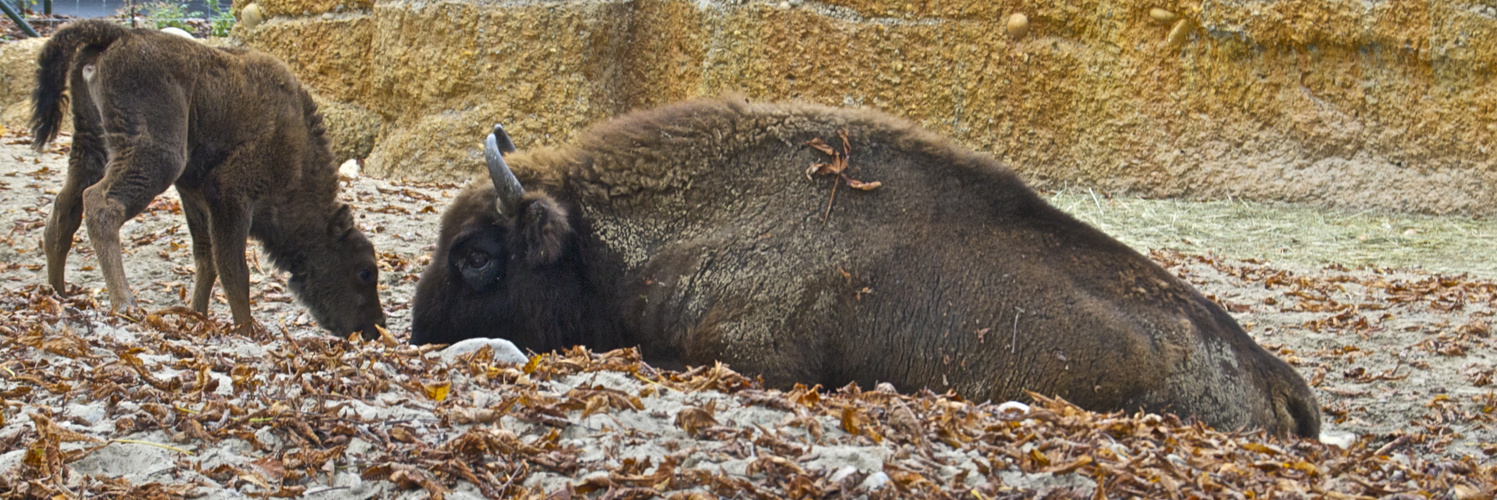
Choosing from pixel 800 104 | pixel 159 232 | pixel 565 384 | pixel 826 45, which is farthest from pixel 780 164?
pixel 826 45

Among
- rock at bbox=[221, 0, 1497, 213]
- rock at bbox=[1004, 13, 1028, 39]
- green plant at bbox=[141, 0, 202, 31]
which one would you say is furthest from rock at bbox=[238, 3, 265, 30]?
rock at bbox=[1004, 13, 1028, 39]

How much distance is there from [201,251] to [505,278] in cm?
213

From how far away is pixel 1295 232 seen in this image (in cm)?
927

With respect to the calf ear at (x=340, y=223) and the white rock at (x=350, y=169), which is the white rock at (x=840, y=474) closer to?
the calf ear at (x=340, y=223)

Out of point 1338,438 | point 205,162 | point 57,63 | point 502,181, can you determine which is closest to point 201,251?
point 205,162

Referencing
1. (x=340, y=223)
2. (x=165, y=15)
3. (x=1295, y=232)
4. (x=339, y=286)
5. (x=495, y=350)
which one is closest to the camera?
(x=495, y=350)

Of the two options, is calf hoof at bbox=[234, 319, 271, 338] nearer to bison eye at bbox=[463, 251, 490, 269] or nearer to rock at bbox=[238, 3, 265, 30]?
bison eye at bbox=[463, 251, 490, 269]

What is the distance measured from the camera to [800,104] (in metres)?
5.11

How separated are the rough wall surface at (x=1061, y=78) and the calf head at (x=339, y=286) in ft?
14.3

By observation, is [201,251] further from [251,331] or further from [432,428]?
[432,428]

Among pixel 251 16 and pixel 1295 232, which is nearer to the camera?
pixel 1295 232

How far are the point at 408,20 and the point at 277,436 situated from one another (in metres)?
8.17

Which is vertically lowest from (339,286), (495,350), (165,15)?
(165,15)

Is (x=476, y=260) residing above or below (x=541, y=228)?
below
